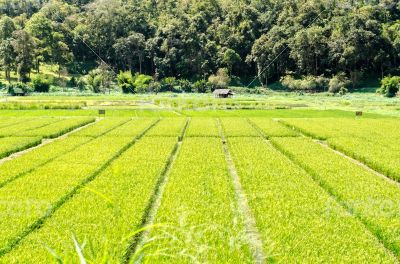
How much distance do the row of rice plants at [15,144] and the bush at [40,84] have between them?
188ft

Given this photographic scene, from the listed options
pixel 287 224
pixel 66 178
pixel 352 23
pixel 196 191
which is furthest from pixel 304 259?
pixel 352 23

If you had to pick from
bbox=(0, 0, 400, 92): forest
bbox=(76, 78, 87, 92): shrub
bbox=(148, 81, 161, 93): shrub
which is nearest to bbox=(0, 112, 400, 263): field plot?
bbox=(0, 0, 400, 92): forest

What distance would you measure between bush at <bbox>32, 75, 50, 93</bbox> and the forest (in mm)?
509

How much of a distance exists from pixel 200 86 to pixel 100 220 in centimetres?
7915

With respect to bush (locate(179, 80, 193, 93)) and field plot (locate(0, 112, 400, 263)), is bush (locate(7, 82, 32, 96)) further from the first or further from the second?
field plot (locate(0, 112, 400, 263))

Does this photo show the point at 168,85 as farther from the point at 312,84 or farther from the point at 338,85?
the point at 338,85

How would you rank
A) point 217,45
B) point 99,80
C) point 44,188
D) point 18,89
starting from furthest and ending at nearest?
point 217,45 < point 99,80 < point 18,89 < point 44,188

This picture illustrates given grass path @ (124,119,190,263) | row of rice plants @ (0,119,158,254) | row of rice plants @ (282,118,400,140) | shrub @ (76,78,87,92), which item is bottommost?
grass path @ (124,119,190,263)

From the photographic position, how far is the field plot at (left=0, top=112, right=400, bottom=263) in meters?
7.17

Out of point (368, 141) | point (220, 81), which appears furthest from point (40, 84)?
point (368, 141)

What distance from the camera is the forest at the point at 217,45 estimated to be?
8188 centimetres

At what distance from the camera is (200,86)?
87000 mm

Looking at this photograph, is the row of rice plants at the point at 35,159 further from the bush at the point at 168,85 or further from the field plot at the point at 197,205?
the bush at the point at 168,85

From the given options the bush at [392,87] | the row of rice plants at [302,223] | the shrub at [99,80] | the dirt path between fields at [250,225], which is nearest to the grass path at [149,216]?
the dirt path between fields at [250,225]
